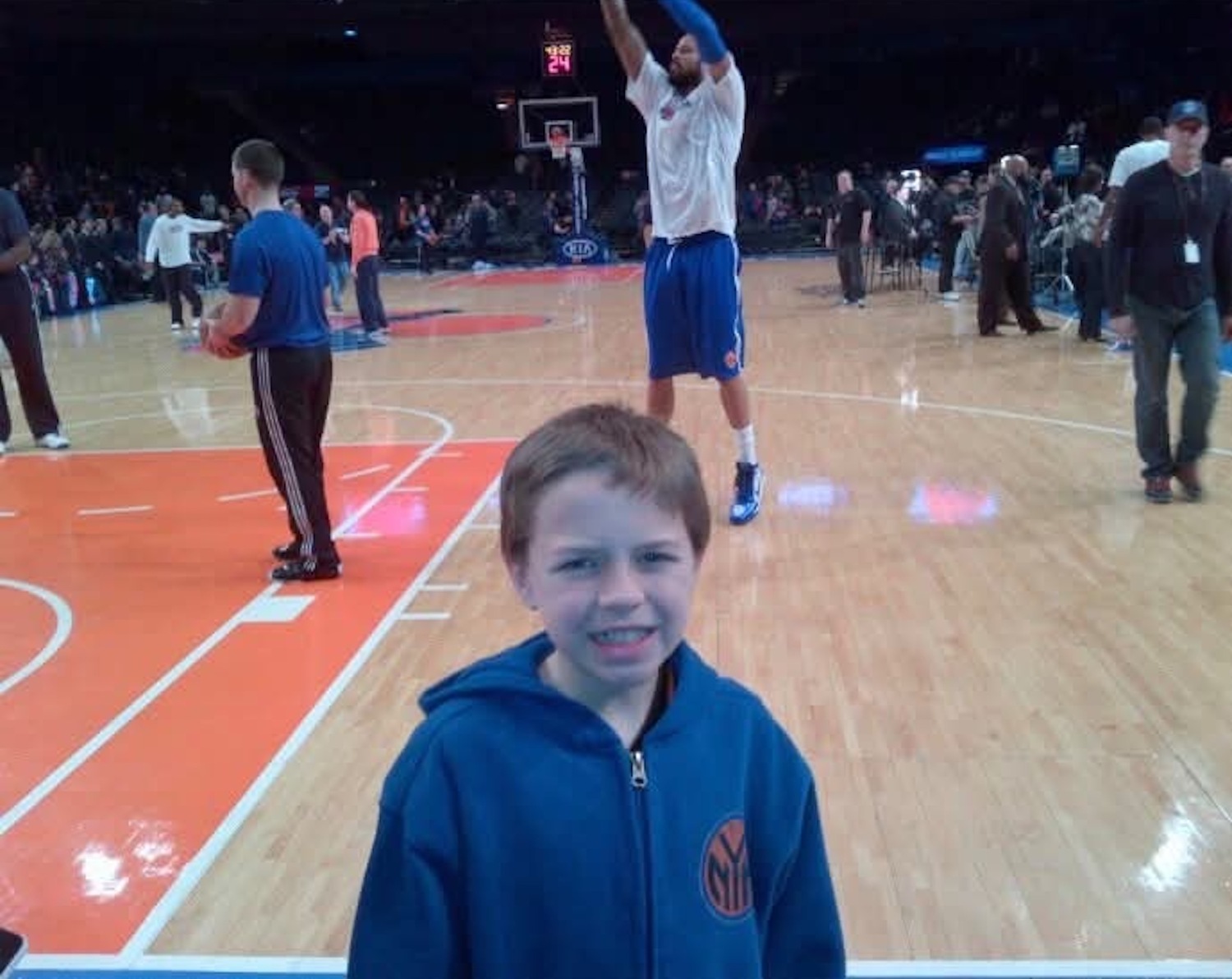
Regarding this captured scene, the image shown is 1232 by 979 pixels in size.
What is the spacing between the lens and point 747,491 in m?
5.75

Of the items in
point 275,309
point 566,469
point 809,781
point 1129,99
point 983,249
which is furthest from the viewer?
point 1129,99

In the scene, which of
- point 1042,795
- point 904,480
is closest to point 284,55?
point 904,480

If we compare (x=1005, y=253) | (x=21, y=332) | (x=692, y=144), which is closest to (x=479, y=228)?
(x=1005, y=253)

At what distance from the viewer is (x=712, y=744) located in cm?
146

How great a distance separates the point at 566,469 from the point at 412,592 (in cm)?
363

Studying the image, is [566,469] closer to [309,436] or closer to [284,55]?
[309,436]

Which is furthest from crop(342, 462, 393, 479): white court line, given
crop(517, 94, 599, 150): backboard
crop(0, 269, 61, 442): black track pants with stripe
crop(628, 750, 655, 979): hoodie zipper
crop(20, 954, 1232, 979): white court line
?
crop(517, 94, 599, 150): backboard

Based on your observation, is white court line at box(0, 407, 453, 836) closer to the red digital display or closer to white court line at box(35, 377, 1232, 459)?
white court line at box(35, 377, 1232, 459)

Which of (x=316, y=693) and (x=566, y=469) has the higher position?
(x=566, y=469)

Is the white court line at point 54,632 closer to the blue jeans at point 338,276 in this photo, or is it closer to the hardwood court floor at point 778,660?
the hardwood court floor at point 778,660

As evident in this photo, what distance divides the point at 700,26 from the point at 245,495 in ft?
11.5

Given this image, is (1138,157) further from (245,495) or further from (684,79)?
(245,495)

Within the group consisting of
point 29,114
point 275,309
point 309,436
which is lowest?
point 309,436

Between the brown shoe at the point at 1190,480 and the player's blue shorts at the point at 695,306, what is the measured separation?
2.15 meters
